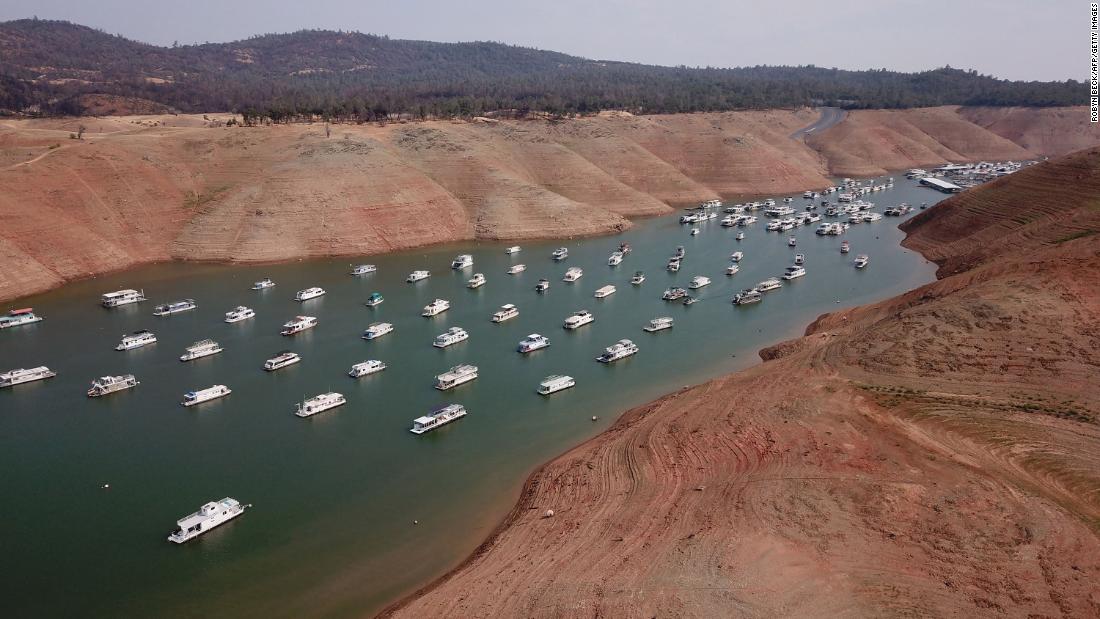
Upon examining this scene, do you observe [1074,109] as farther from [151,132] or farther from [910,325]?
[151,132]

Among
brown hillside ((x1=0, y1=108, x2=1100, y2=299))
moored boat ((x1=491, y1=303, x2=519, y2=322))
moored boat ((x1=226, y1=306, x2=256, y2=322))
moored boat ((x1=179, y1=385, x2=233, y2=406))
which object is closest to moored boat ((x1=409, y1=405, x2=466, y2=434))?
moored boat ((x1=179, y1=385, x2=233, y2=406))

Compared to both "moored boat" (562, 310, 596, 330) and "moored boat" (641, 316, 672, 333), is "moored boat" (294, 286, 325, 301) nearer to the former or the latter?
"moored boat" (562, 310, 596, 330)

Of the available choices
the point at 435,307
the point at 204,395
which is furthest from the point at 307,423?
the point at 435,307

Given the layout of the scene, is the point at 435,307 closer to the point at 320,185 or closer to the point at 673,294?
the point at 673,294

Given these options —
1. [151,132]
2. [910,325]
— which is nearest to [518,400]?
[910,325]

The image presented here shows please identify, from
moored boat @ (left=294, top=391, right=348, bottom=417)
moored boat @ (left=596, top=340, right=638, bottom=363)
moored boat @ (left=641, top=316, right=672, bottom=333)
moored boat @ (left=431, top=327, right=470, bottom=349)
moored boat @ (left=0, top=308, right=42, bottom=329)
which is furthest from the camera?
moored boat @ (left=641, top=316, right=672, bottom=333)
